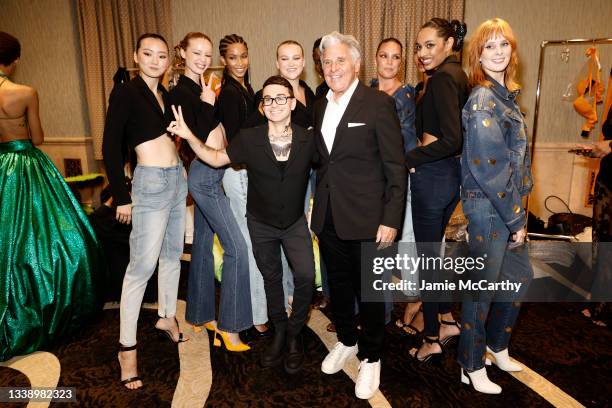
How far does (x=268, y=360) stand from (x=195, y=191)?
104 centimetres

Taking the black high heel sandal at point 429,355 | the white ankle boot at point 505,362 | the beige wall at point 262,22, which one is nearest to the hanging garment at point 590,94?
the beige wall at point 262,22

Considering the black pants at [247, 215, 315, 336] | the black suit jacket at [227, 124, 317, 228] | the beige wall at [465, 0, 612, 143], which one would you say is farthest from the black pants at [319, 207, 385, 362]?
the beige wall at [465, 0, 612, 143]

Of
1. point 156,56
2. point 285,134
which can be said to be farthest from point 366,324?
point 156,56

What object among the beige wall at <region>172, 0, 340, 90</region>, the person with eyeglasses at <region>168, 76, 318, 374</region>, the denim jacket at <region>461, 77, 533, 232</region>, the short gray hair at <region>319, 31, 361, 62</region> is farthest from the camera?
the beige wall at <region>172, 0, 340, 90</region>

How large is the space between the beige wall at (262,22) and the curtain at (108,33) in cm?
26

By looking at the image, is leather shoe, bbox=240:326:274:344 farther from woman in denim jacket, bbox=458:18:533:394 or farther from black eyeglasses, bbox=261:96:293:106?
black eyeglasses, bbox=261:96:293:106

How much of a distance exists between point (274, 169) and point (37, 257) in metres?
1.64

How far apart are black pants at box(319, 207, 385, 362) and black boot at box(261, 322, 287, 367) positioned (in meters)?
0.36

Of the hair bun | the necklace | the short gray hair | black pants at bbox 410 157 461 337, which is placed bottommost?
black pants at bbox 410 157 461 337

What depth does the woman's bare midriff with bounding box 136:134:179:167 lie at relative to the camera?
7.11 ft

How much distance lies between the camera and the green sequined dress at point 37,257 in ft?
8.30

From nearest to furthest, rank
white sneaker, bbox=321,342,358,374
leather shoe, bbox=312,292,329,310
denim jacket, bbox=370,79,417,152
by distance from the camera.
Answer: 1. white sneaker, bbox=321,342,358,374
2. denim jacket, bbox=370,79,417,152
3. leather shoe, bbox=312,292,329,310

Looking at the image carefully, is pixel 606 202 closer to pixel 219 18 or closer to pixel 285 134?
pixel 285 134

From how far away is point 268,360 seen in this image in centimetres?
238
